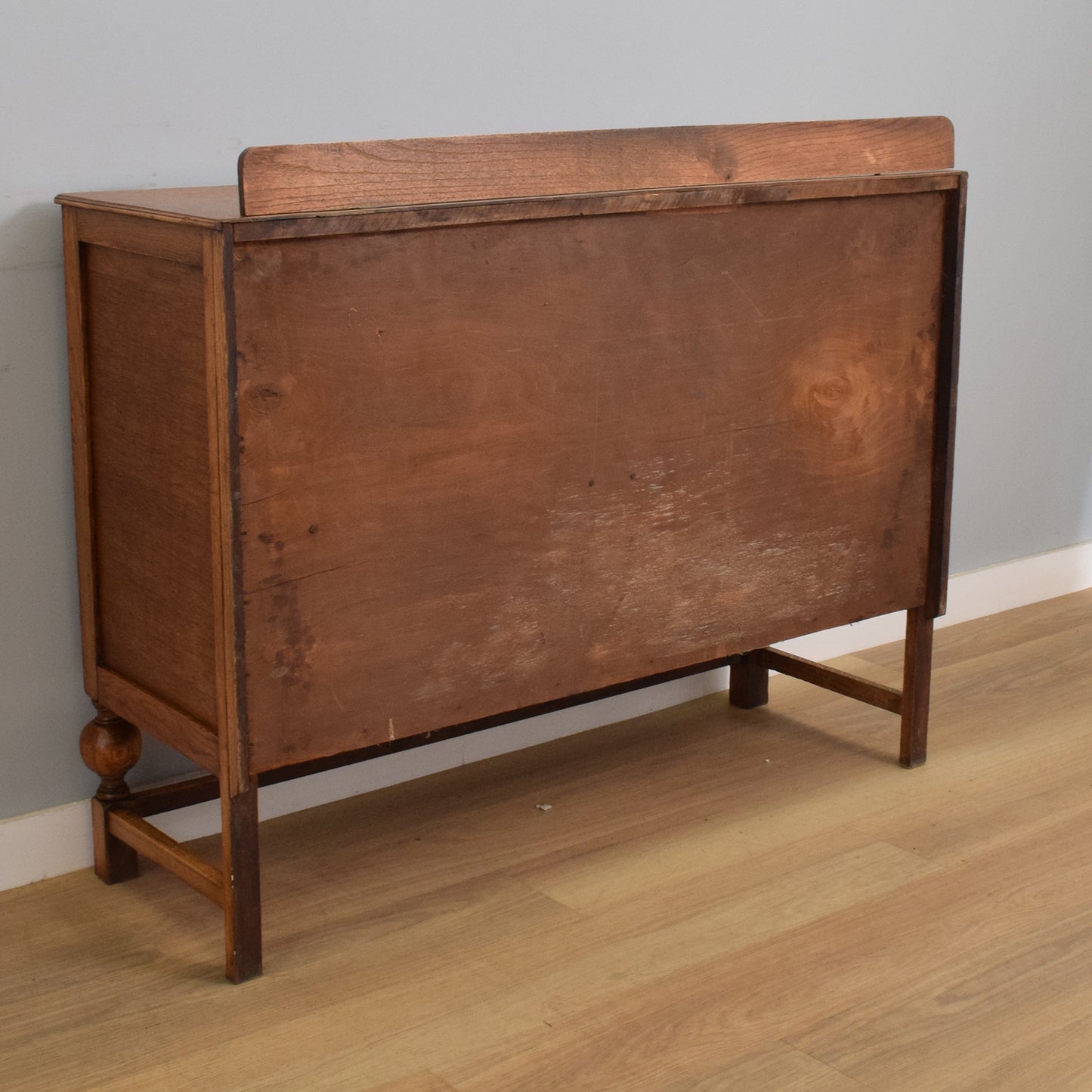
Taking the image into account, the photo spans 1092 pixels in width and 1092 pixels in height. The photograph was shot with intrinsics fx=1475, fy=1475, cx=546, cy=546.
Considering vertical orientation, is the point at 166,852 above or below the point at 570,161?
below

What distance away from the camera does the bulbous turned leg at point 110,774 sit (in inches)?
74.0

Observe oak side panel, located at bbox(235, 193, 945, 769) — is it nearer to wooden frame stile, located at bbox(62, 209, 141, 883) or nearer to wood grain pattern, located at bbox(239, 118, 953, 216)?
wood grain pattern, located at bbox(239, 118, 953, 216)

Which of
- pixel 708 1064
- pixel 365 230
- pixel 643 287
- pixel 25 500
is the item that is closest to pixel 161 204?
pixel 365 230

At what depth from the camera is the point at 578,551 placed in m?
1.82

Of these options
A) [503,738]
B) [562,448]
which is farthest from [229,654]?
[503,738]

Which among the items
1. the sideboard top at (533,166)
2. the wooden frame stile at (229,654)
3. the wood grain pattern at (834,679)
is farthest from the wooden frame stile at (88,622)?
the wood grain pattern at (834,679)

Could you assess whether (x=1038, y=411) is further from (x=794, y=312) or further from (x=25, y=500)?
(x=25, y=500)

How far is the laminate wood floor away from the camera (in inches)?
60.6

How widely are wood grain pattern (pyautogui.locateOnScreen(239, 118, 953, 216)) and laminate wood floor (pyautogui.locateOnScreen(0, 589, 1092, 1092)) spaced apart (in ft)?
2.86

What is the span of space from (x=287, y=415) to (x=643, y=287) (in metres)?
0.49

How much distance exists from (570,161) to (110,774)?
96 cm

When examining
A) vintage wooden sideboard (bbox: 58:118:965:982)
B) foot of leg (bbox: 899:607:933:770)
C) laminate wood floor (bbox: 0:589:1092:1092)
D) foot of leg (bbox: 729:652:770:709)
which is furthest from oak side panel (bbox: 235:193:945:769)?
foot of leg (bbox: 729:652:770:709)

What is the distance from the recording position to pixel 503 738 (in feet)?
7.76

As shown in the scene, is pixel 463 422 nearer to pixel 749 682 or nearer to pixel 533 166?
pixel 533 166
